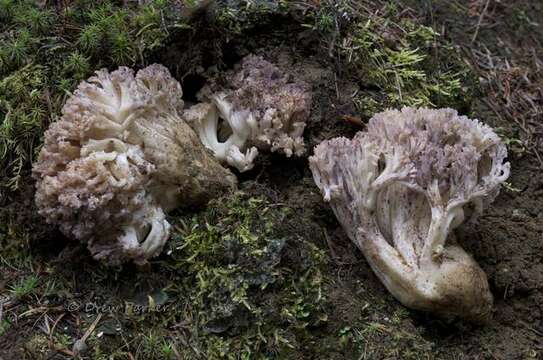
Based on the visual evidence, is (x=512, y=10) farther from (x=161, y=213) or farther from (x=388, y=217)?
(x=161, y=213)

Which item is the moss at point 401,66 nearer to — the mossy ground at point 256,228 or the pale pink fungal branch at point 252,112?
the mossy ground at point 256,228

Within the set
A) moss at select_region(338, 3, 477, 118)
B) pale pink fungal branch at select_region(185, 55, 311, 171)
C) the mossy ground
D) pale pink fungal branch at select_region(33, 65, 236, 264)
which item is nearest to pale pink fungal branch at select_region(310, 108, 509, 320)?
the mossy ground

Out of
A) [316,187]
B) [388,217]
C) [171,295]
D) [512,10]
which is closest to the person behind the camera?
[171,295]

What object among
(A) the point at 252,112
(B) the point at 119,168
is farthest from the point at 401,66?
(B) the point at 119,168

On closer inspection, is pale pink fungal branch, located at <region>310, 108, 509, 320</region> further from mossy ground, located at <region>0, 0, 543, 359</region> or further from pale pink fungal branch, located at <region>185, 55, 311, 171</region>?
Answer: pale pink fungal branch, located at <region>185, 55, 311, 171</region>

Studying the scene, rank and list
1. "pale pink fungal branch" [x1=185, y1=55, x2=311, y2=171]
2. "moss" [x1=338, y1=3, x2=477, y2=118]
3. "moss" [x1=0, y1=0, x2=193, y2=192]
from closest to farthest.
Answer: "moss" [x1=0, y1=0, x2=193, y2=192], "pale pink fungal branch" [x1=185, y1=55, x2=311, y2=171], "moss" [x1=338, y1=3, x2=477, y2=118]

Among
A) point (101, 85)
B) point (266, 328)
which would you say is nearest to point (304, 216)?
point (266, 328)
